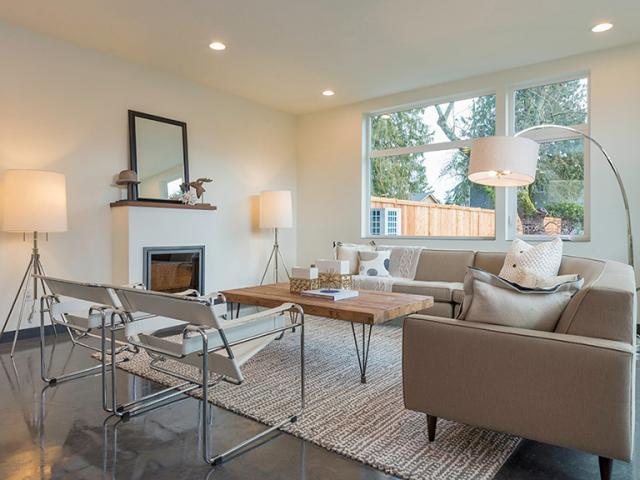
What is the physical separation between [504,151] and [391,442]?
1647 mm

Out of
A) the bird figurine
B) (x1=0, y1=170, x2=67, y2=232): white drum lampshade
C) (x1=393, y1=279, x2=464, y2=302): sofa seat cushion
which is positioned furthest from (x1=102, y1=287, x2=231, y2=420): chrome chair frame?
the bird figurine

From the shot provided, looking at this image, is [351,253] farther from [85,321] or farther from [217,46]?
[85,321]

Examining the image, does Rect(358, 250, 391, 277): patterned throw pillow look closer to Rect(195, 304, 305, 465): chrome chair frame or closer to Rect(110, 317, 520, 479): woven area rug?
Rect(110, 317, 520, 479): woven area rug

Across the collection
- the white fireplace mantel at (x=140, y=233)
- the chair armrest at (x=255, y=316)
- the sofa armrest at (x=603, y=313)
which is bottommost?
the chair armrest at (x=255, y=316)

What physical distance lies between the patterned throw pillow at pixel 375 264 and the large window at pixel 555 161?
1.52m

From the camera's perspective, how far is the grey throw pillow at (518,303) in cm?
183

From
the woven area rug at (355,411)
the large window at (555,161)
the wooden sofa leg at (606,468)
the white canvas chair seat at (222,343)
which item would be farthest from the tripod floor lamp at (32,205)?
the large window at (555,161)

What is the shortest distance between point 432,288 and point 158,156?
3.23 meters

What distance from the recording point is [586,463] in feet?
5.98

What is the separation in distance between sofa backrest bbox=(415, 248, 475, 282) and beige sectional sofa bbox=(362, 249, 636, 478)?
2.58 metres

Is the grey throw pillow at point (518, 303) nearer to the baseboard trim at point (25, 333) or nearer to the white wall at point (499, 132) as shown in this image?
the white wall at point (499, 132)

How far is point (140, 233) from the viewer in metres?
4.47

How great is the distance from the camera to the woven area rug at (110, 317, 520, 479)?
6.05 feet

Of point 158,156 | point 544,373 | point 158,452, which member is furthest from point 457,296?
point 158,156
